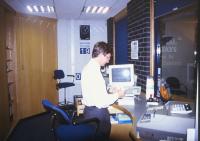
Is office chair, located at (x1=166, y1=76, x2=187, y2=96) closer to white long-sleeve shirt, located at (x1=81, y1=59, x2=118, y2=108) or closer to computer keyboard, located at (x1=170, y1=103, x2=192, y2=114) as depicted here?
computer keyboard, located at (x1=170, y1=103, x2=192, y2=114)

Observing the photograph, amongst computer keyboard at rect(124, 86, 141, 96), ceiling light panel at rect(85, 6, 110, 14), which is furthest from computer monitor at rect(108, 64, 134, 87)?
ceiling light panel at rect(85, 6, 110, 14)

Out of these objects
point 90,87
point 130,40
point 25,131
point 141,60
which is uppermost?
point 130,40

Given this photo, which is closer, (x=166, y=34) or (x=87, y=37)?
(x=166, y=34)

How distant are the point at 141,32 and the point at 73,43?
3683 mm

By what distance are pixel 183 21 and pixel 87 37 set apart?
3629 mm

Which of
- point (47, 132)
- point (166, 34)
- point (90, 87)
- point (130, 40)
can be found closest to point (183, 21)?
point (166, 34)

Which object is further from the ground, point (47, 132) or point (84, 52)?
point (84, 52)

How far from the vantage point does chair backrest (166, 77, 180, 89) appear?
4.06 metres

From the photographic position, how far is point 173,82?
13.6ft

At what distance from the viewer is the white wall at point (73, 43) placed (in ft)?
23.9

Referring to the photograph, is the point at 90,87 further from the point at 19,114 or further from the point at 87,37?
the point at 87,37

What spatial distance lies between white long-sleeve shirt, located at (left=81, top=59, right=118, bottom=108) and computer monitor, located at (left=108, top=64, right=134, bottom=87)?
43.2 inches

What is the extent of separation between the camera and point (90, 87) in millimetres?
2582

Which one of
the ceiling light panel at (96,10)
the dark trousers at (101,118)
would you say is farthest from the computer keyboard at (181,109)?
the ceiling light panel at (96,10)
